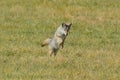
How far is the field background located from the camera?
468 inches

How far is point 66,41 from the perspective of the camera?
17.6 m

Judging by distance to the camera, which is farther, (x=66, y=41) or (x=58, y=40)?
(x=66, y=41)

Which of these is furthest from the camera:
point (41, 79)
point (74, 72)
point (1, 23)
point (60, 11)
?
point (60, 11)

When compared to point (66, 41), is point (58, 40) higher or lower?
higher

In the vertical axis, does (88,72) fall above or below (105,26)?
above

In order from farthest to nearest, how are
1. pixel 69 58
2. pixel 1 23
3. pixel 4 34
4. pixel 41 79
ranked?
pixel 1 23 → pixel 4 34 → pixel 69 58 → pixel 41 79

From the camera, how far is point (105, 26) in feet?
69.9

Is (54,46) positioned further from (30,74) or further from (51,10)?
(51,10)

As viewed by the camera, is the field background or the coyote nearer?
the field background

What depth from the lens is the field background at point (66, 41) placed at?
39.0ft

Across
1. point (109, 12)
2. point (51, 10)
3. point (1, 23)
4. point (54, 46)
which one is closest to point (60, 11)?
point (51, 10)

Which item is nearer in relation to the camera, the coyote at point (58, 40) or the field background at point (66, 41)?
the field background at point (66, 41)

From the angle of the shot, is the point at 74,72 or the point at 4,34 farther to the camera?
the point at 4,34

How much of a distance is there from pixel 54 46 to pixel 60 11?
9.56 meters
